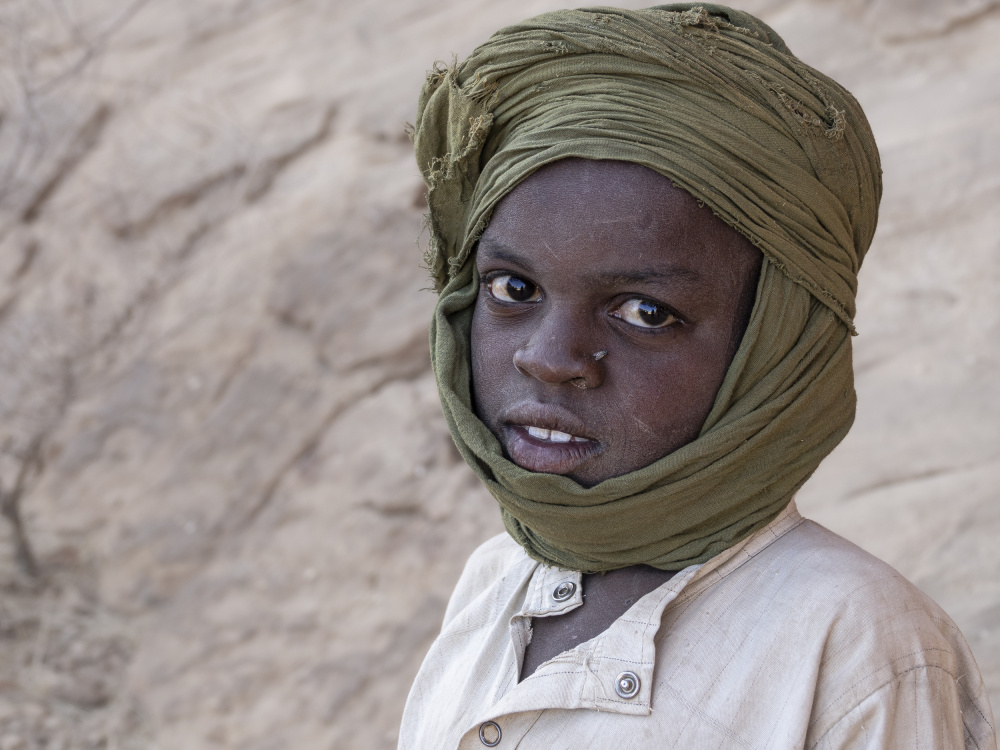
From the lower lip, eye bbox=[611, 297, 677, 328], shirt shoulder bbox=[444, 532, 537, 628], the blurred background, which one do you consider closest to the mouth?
the lower lip

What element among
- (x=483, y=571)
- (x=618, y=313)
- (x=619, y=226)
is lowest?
(x=483, y=571)

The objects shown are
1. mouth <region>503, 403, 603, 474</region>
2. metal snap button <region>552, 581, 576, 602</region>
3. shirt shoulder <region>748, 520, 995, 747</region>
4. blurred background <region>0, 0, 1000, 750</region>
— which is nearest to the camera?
shirt shoulder <region>748, 520, 995, 747</region>

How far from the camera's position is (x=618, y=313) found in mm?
1162

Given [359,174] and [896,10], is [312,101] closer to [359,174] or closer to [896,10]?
[359,174]

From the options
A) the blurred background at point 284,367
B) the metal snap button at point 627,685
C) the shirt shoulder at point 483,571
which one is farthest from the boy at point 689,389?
the blurred background at point 284,367

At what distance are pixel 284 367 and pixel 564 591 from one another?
3033 mm

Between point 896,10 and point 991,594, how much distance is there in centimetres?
214

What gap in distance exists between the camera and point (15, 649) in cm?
391

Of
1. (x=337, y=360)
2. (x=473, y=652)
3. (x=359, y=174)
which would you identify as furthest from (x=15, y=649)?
(x=473, y=652)

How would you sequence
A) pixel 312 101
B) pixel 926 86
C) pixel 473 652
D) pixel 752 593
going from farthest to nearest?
pixel 312 101, pixel 926 86, pixel 473 652, pixel 752 593

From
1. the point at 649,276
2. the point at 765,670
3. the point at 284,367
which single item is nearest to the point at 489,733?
the point at 765,670

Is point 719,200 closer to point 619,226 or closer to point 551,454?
point 619,226

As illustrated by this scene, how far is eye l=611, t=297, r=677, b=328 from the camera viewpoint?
1142 mm

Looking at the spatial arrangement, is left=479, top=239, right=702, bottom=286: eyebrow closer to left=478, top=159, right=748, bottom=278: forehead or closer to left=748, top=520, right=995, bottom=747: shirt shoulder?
left=478, top=159, right=748, bottom=278: forehead
